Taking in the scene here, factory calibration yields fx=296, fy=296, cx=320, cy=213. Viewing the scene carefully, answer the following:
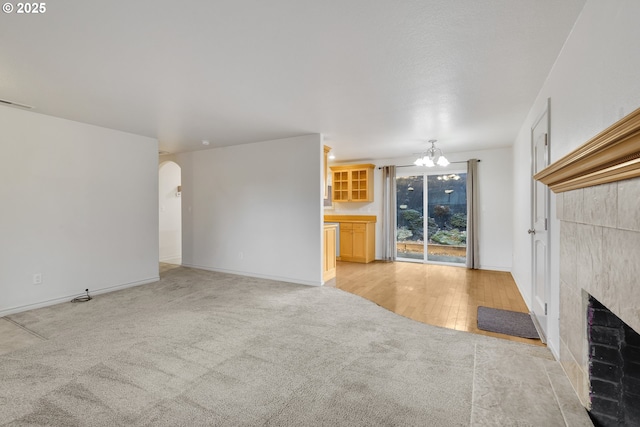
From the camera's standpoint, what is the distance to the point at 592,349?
64.9 inches

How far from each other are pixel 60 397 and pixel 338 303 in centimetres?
280

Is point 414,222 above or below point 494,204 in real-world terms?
below

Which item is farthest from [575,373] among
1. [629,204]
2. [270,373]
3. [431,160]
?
[431,160]

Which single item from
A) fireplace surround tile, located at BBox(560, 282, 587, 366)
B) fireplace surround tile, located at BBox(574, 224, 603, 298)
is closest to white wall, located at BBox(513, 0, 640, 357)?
fireplace surround tile, located at BBox(560, 282, 587, 366)

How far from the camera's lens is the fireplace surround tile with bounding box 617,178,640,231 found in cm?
114

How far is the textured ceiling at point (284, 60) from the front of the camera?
6.01 ft

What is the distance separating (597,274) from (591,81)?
1111mm

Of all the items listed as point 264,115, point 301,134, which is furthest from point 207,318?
point 301,134

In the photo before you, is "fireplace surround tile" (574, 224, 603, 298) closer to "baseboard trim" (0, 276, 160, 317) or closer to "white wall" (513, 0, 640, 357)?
"white wall" (513, 0, 640, 357)

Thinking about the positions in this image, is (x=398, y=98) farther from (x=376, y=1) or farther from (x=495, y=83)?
(x=376, y=1)

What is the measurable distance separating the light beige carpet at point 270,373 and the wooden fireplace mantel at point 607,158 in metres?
1.29

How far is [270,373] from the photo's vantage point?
2.28 m

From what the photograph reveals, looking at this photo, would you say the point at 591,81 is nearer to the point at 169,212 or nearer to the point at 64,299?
the point at 64,299

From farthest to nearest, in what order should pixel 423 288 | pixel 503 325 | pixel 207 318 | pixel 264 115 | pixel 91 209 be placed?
1. pixel 423 288
2. pixel 91 209
3. pixel 264 115
4. pixel 207 318
5. pixel 503 325
